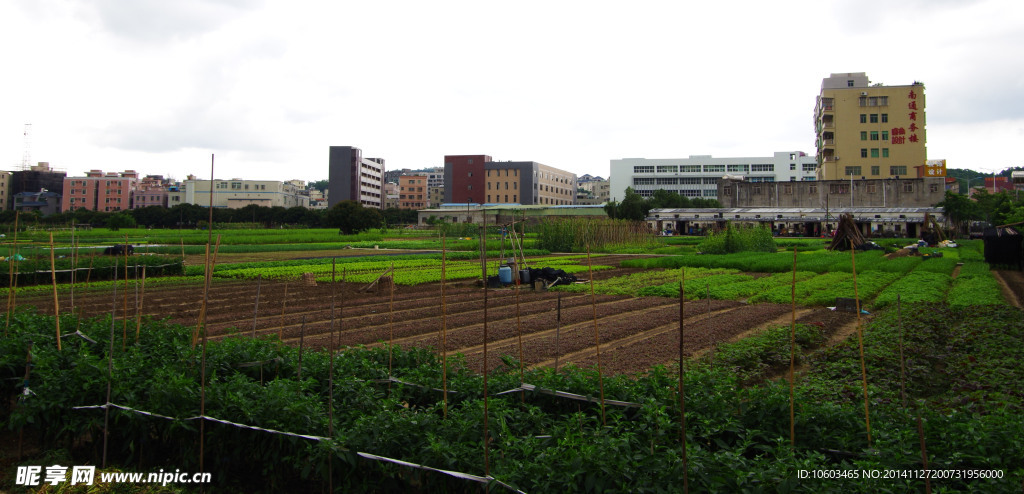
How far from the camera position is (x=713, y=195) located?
98.7 m

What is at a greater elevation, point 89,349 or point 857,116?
point 857,116

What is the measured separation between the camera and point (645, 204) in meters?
73.2

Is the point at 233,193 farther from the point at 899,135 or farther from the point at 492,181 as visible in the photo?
the point at 899,135

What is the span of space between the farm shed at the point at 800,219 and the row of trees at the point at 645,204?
1.64 meters

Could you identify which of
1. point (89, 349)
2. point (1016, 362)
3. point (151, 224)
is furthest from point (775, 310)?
point (151, 224)

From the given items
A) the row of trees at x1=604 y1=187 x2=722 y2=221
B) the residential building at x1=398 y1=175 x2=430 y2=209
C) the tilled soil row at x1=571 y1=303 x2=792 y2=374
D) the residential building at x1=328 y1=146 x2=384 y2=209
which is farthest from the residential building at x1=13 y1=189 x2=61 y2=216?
the tilled soil row at x1=571 y1=303 x2=792 y2=374

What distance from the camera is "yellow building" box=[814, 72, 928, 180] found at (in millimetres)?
64812

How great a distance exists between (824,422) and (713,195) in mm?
99873

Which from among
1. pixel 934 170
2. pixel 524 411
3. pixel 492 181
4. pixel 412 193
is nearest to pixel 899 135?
pixel 934 170

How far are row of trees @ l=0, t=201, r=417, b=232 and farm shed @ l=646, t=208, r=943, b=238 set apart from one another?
96.8 ft

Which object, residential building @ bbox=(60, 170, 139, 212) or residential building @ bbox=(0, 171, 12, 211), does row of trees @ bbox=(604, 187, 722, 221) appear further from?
residential building @ bbox=(0, 171, 12, 211)

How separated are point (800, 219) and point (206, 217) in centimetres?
6784

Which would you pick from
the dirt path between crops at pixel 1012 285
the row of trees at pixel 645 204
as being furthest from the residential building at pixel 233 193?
the dirt path between crops at pixel 1012 285

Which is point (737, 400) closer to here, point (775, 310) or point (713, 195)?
point (775, 310)
